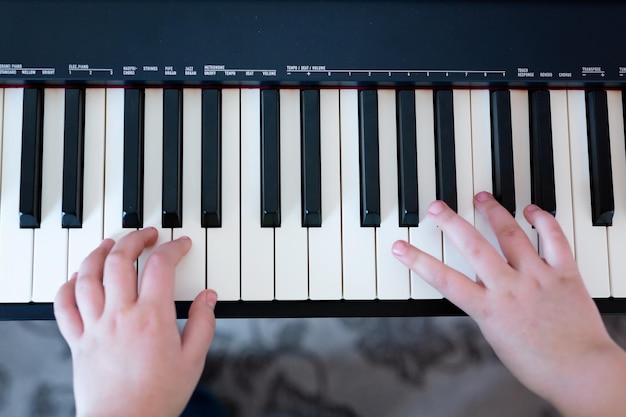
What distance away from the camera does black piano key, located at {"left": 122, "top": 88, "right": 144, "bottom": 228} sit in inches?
31.9

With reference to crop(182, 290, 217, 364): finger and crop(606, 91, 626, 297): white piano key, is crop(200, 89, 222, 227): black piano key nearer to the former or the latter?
crop(182, 290, 217, 364): finger

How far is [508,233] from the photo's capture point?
807 mm

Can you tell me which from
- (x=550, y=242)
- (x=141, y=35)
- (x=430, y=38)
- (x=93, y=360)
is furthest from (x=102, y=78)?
(x=550, y=242)

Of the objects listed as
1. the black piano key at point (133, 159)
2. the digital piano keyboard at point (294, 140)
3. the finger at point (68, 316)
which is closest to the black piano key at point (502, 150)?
the digital piano keyboard at point (294, 140)

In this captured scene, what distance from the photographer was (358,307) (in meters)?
0.83

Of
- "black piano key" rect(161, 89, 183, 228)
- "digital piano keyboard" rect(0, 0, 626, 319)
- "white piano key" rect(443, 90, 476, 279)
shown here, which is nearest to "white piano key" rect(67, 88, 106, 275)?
"digital piano keyboard" rect(0, 0, 626, 319)

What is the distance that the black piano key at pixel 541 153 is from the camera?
85cm

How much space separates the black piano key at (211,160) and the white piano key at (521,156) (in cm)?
50

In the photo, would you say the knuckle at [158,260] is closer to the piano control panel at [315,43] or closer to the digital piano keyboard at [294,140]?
the digital piano keyboard at [294,140]

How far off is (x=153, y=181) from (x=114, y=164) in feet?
0.23

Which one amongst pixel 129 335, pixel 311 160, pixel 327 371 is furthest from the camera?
pixel 327 371

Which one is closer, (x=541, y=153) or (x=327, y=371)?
(x=541, y=153)

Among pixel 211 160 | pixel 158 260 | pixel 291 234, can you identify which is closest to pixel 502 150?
pixel 291 234

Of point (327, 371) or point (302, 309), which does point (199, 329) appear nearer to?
point (302, 309)
